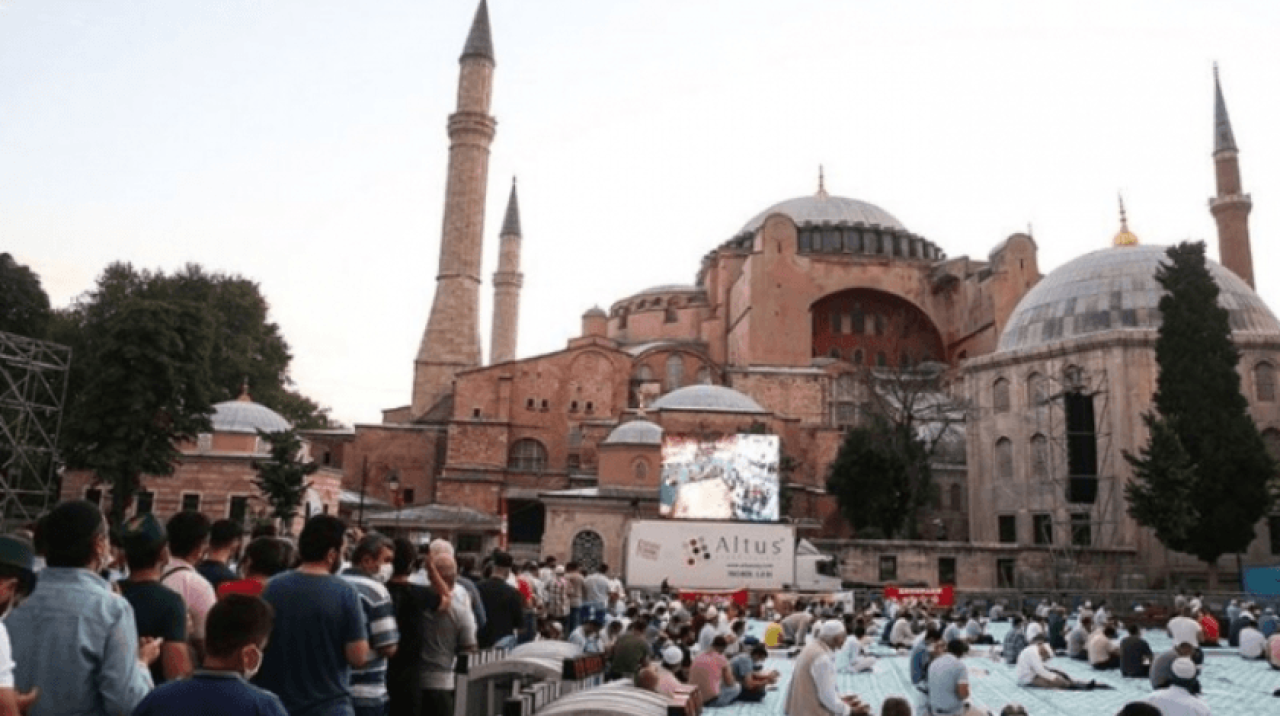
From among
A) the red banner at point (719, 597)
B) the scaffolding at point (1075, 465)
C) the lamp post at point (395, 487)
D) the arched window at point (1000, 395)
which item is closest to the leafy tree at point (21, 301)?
the lamp post at point (395, 487)

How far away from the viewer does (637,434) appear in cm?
3500

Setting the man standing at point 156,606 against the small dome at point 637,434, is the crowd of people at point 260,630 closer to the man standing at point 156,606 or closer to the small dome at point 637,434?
the man standing at point 156,606

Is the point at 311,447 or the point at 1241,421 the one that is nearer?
the point at 1241,421

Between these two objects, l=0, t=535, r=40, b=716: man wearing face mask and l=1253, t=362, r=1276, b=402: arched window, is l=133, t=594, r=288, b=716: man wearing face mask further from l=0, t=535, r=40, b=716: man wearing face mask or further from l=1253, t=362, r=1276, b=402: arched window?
l=1253, t=362, r=1276, b=402: arched window

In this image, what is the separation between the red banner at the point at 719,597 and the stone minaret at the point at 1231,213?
27498 mm

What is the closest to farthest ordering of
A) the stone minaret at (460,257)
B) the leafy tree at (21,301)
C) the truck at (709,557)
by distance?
the truck at (709,557), the leafy tree at (21,301), the stone minaret at (460,257)

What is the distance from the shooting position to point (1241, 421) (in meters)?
26.6

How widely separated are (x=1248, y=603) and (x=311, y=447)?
105 feet

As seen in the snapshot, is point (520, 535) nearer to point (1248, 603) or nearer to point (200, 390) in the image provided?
point (200, 390)

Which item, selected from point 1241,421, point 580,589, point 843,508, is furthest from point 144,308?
point 1241,421

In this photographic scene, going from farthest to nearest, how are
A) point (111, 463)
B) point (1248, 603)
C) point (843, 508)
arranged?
point (843, 508) < point (111, 463) < point (1248, 603)

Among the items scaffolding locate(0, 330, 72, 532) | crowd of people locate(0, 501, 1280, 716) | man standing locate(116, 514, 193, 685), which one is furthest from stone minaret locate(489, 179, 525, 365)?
man standing locate(116, 514, 193, 685)

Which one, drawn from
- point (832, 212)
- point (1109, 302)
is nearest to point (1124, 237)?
point (1109, 302)

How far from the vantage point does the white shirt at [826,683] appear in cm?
757
